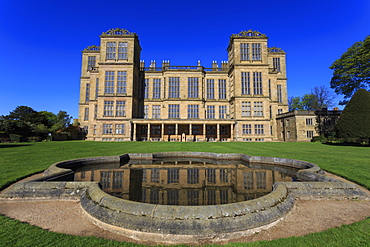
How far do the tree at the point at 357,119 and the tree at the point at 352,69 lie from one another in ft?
29.2

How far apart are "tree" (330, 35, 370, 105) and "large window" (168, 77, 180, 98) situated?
29455 mm

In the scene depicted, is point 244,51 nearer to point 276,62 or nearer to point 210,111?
point 276,62

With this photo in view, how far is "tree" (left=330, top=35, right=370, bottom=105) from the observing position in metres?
26.9

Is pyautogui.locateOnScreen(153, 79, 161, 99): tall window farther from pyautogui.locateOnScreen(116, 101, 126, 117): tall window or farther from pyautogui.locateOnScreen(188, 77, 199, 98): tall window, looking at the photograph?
pyautogui.locateOnScreen(116, 101, 126, 117): tall window

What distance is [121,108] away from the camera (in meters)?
32.0

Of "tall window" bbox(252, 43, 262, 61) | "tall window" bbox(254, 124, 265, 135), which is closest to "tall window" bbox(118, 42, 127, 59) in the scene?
"tall window" bbox(252, 43, 262, 61)

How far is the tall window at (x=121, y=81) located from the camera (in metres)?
32.2

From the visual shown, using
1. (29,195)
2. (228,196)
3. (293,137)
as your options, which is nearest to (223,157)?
(228,196)

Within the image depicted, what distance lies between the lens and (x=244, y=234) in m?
3.03

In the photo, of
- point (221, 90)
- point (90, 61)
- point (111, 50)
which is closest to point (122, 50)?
point (111, 50)

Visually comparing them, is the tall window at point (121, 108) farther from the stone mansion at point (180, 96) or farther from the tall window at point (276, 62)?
the tall window at point (276, 62)

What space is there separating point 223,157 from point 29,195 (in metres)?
9.75

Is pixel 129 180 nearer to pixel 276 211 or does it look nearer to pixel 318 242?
pixel 276 211

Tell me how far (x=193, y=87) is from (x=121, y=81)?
1478 centimetres
